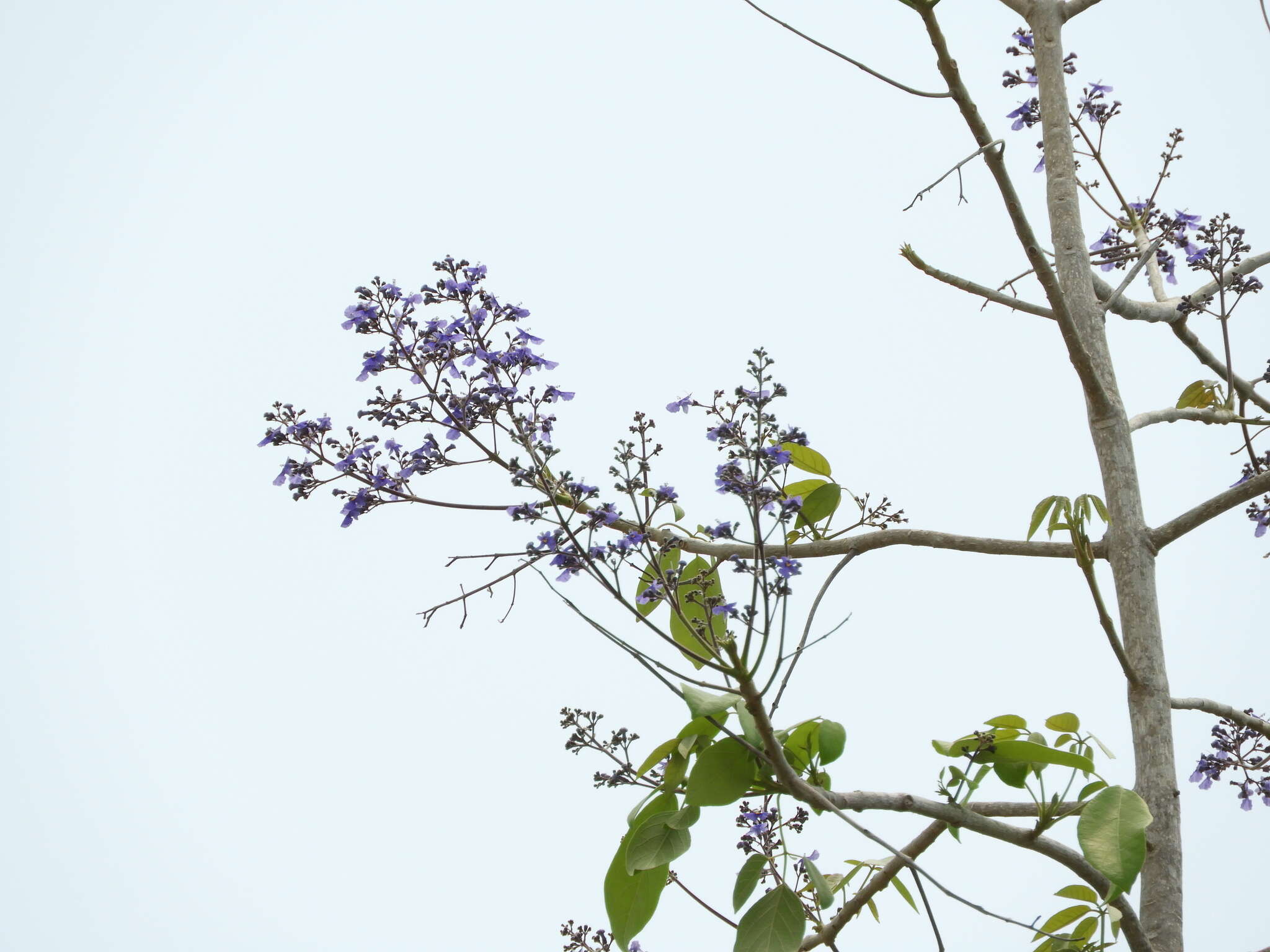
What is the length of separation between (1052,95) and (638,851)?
959mm

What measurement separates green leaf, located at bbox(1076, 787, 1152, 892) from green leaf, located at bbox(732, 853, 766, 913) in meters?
0.26

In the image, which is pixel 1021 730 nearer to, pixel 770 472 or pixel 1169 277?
pixel 770 472

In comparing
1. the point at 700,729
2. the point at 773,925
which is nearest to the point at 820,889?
the point at 773,925

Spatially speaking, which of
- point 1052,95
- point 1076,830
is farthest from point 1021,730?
point 1052,95

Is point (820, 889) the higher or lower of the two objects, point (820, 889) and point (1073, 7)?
the lower

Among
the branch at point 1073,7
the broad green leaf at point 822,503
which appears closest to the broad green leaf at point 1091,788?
the broad green leaf at point 822,503

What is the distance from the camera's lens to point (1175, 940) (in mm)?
1008

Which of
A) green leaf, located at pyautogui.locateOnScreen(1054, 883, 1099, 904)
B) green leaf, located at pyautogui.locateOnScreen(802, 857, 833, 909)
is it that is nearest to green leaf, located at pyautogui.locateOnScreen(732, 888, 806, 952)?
green leaf, located at pyautogui.locateOnScreen(802, 857, 833, 909)

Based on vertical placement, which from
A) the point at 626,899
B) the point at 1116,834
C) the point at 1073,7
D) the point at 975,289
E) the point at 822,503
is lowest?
the point at 626,899

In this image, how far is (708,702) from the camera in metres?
0.84

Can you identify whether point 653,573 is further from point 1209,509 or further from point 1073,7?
point 1073,7

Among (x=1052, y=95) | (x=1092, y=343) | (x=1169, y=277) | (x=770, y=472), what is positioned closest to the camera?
(x=770, y=472)

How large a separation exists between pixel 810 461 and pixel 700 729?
0.40 meters

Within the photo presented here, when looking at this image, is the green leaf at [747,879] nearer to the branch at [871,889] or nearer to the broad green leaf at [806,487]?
the branch at [871,889]
